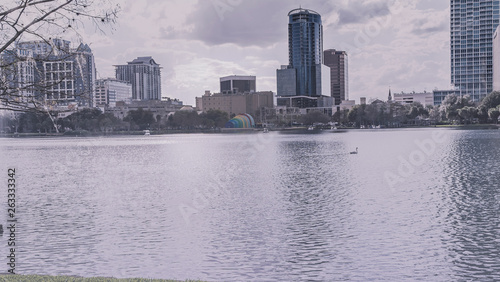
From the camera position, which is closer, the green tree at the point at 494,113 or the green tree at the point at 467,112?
the green tree at the point at 494,113

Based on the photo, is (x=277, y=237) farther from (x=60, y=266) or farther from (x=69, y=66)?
(x=69, y=66)

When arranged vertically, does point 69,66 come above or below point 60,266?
above

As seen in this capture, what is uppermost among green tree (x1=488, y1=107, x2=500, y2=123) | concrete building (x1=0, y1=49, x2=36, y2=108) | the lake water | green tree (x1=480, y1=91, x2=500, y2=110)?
green tree (x1=480, y1=91, x2=500, y2=110)

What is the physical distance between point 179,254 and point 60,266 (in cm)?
429

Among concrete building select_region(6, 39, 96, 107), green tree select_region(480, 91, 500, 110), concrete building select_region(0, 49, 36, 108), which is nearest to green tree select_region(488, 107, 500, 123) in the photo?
green tree select_region(480, 91, 500, 110)

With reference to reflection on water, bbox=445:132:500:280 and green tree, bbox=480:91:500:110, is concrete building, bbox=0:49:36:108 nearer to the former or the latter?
reflection on water, bbox=445:132:500:280

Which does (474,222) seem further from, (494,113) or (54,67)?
(494,113)

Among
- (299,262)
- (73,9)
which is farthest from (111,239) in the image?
(73,9)

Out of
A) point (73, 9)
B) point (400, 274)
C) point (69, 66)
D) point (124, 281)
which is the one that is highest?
point (73, 9)

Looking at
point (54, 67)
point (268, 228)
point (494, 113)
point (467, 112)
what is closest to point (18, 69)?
point (54, 67)

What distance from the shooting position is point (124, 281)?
1262 cm

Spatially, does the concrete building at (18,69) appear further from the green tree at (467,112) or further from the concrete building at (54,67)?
the green tree at (467,112)

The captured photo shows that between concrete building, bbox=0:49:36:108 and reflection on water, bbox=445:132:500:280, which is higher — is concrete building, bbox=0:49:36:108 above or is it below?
above

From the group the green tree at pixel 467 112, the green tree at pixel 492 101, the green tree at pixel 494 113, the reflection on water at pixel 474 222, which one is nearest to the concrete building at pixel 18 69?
the reflection on water at pixel 474 222
